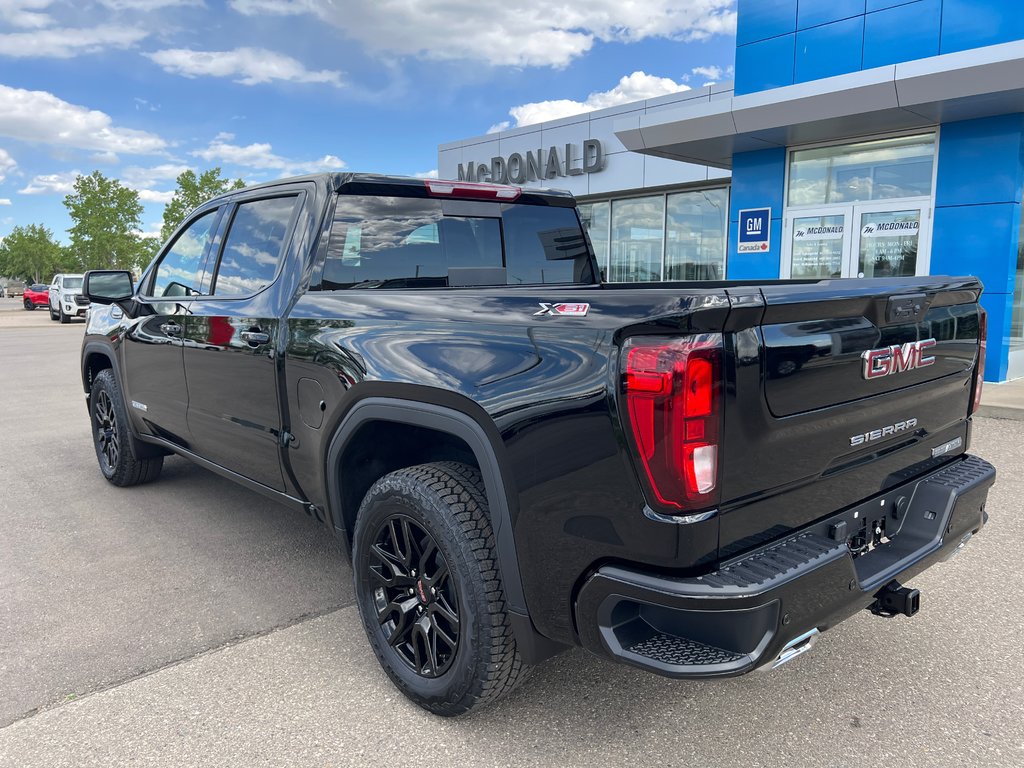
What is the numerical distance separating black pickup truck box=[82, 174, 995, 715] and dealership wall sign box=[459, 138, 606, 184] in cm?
1410

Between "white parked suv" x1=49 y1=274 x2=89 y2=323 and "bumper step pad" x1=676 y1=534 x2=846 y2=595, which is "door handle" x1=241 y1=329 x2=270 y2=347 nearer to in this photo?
"bumper step pad" x1=676 y1=534 x2=846 y2=595

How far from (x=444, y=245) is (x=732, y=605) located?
7.31 feet

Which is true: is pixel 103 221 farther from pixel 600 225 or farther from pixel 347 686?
pixel 347 686

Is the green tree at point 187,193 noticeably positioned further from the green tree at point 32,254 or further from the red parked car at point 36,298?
the green tree at point 32,254

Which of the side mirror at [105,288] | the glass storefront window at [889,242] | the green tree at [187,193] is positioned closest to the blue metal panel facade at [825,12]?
the glass storefront window at [889,242]

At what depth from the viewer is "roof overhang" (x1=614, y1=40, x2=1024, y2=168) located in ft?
27.6

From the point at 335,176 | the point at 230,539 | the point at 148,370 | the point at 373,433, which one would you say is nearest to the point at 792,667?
the point at 373,433

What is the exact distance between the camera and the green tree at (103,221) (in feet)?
161

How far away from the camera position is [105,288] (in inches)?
181

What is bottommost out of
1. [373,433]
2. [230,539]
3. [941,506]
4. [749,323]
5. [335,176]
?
[230,539]

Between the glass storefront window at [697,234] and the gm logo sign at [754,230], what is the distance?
3.31 meters

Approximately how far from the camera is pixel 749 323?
76.4 inches

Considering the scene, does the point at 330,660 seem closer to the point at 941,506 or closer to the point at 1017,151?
the point at 941,506

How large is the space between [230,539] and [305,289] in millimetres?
1864
